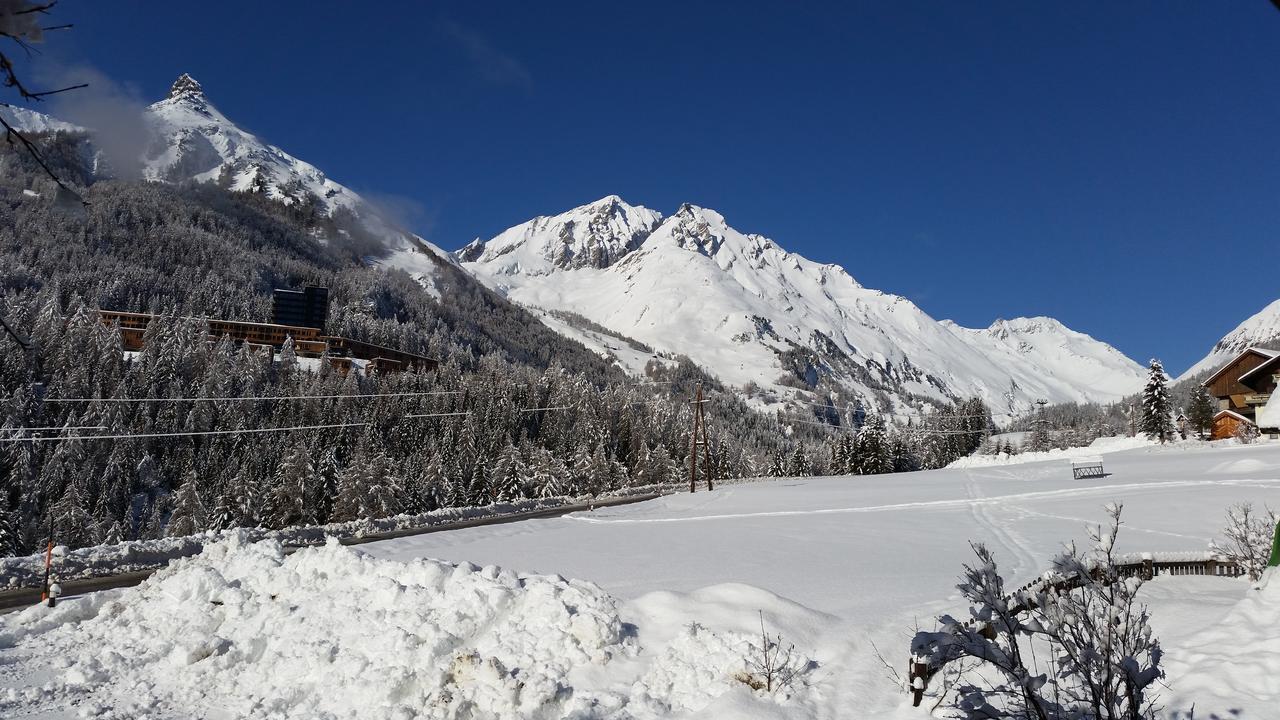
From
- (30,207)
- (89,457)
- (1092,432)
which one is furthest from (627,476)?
(30,207)

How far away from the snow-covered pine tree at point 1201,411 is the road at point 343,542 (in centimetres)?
6505

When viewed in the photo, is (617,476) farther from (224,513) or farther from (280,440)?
(224,513)

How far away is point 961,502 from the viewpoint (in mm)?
32094

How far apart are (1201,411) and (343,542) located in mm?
85619

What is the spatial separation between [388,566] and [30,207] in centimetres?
18663

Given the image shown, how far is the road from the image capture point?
15.1 metres

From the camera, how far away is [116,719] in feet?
28.4

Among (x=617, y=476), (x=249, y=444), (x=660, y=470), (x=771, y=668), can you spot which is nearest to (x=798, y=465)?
(x=660, y=470)

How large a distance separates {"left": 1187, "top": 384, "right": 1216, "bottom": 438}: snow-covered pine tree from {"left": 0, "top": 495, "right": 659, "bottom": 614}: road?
6505 centimetres

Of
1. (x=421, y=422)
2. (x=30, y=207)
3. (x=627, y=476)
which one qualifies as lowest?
(x=627, y=476)

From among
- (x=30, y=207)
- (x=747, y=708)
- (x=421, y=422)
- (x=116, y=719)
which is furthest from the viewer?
(x=30, y=207)

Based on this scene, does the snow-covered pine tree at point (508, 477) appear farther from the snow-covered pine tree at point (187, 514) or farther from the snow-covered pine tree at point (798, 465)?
the snow-covered pine tree at point (798, 465)

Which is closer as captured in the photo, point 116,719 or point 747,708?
point 747,708

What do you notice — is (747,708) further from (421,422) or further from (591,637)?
(421,422)
